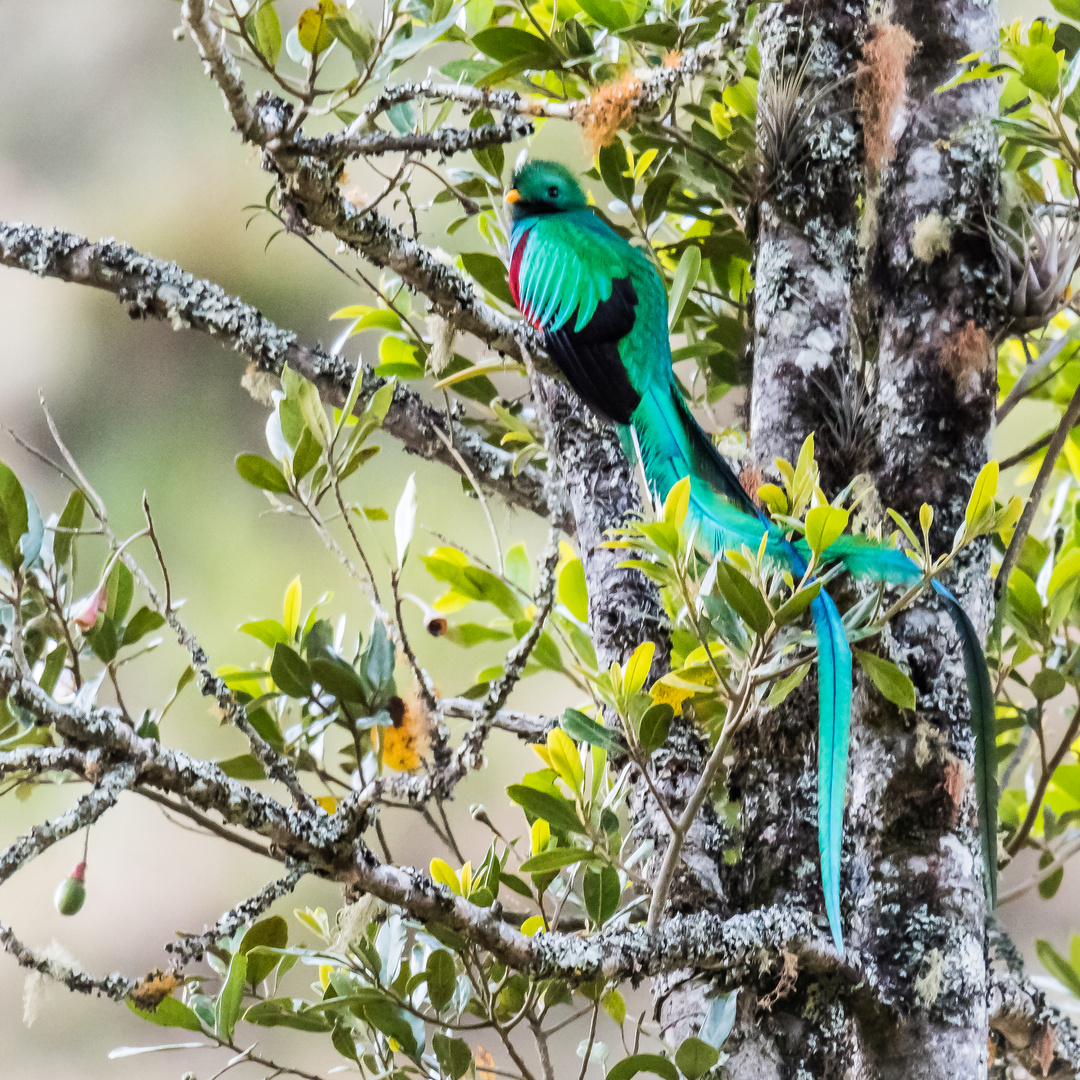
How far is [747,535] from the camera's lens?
2.03 feet

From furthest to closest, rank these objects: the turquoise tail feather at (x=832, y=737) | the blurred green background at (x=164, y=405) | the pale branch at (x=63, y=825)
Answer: the blurred green background at (x=164, y=405) < the turquoise tail feather at (x=832, y=737) < the pale branch at (x=63, y=825)

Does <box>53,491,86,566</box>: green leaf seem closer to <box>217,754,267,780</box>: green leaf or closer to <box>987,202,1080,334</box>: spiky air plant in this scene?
<box>217,754,267,780</box>: green leaf

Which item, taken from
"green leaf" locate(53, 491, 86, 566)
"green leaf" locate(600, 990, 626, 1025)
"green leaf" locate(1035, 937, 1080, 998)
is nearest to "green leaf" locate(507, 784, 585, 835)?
"green leaf" locate(600, 990, 626, 1025)

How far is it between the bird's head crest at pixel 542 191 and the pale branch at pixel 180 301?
19 cm

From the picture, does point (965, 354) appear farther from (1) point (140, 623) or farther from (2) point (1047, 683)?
(1) point (140, 623)

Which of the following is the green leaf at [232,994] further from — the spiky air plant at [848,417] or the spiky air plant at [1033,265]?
the spiky air plant at [1033,265]

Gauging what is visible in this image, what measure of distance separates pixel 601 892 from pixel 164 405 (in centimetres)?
132

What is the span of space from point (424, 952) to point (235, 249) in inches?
52.6

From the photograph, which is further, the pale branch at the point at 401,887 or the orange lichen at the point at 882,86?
the orange lichen at the point at 882,86

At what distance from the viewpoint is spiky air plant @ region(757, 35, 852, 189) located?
0.75m

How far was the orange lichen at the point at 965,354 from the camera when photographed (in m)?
0.71

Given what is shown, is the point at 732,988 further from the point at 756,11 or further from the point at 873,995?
the point at 756,11

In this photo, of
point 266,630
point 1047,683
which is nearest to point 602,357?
point 266,630

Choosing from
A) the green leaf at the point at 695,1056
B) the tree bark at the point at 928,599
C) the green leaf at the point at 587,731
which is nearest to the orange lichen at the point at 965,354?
the tree bark at the point at 928,599
